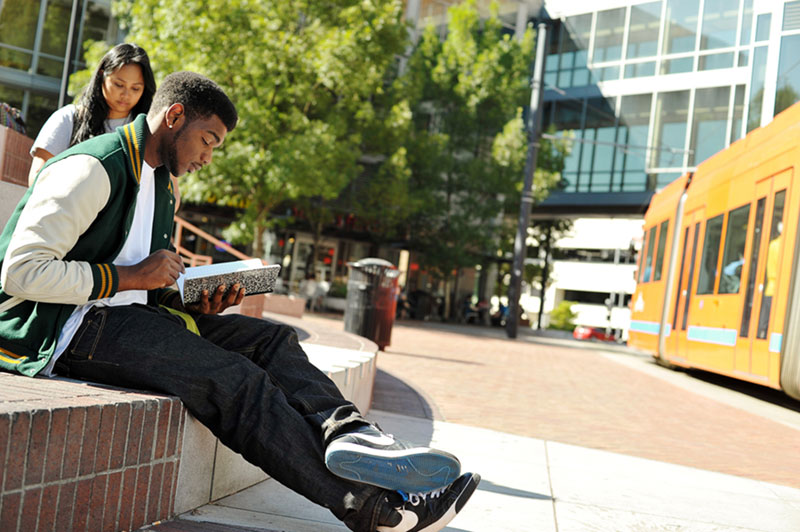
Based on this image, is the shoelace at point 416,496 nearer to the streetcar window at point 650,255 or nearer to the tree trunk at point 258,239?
the streetcar window at point 650,255

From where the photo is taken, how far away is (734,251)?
11.1m

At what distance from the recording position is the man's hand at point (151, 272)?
2.72 meters

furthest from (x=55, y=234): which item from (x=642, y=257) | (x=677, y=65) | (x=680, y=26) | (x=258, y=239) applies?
(x=677, y=65)

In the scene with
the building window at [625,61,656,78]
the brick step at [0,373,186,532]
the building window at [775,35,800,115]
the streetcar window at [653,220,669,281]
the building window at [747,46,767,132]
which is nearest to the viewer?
the brick step at [0,373,186,532]

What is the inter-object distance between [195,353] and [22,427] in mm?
733

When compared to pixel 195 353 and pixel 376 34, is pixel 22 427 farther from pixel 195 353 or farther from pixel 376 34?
pixel 376 34

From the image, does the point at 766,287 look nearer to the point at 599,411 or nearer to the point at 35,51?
the point at 599,411

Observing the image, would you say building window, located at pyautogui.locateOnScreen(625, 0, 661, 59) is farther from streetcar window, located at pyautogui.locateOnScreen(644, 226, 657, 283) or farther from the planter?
the planter

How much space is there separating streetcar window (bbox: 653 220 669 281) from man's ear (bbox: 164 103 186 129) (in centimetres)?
1359

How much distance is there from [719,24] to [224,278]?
2085cm

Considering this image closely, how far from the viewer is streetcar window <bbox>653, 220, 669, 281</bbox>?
15.6 m

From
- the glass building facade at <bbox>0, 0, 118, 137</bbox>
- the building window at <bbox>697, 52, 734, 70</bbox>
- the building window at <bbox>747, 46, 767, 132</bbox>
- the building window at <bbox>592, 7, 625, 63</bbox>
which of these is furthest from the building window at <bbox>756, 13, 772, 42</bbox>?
the building window at <bbox>592, 7, 625, 63</bbox>

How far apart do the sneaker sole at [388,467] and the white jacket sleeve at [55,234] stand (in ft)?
3.01

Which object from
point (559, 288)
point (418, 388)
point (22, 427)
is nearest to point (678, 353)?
point (418, 388)
